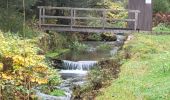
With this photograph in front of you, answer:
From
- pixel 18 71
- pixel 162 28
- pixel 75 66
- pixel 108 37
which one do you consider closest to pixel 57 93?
pixel 18 71

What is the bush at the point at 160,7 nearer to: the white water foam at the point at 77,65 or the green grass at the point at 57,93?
the white water foam at the point at 77,65

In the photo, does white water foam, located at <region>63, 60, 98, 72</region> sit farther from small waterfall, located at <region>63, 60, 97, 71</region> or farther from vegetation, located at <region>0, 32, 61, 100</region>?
vegetation, located at <region>0, 32, 61, 100</region>

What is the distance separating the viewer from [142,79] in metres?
11.9

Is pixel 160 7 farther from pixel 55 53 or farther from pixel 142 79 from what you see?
pixel 142 79

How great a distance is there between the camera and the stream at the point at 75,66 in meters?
13.7

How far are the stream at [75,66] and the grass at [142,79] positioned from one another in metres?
1.62

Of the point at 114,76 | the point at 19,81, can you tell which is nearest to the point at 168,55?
the point at 114,76

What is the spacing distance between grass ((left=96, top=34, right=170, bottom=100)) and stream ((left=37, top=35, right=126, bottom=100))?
5.31 feet

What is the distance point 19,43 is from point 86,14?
727 inches

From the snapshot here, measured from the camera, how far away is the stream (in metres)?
13.7

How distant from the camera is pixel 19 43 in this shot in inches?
450

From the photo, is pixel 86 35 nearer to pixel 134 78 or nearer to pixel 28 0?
pixel 28 0

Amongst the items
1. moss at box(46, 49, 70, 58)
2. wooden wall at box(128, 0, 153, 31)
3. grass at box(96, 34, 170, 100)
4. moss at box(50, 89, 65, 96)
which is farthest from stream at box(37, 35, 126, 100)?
wooden wall at box(128, 0, 153, 31)

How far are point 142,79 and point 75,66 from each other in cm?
794
